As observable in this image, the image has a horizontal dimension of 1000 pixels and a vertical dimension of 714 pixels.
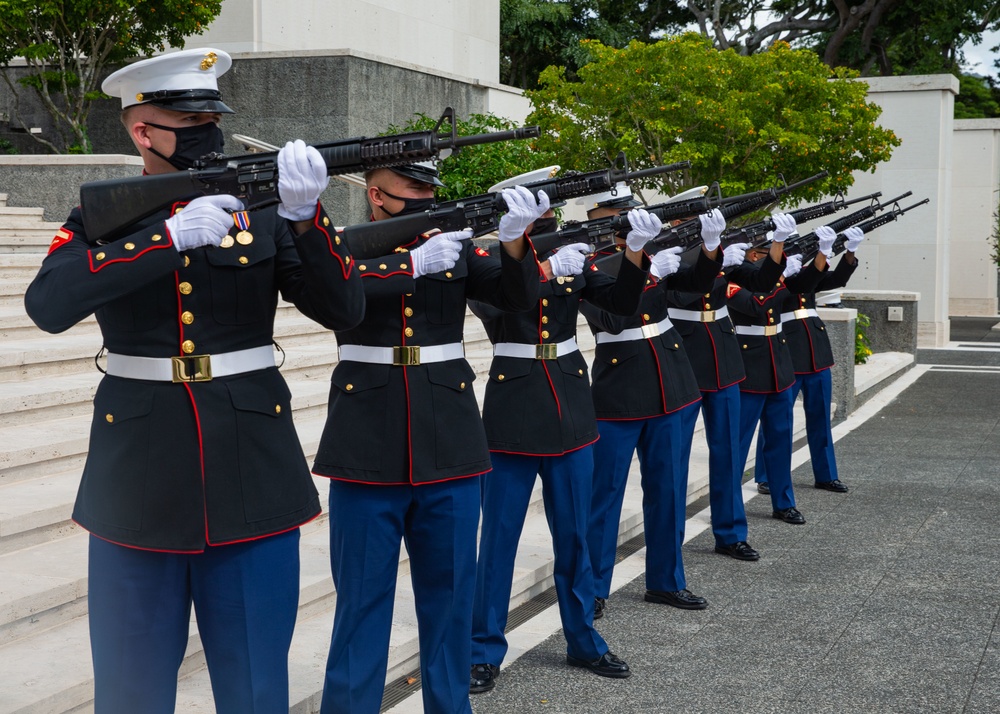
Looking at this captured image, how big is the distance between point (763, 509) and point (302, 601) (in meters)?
4.22

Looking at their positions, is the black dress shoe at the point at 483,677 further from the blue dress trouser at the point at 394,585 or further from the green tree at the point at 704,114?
the green tree at the point at 704,114

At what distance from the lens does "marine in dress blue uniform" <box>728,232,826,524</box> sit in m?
7.60

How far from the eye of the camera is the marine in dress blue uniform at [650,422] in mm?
5422

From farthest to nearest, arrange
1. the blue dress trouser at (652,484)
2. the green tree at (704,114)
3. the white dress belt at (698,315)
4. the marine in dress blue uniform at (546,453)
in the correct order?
the green tree at (704,114) → the white dress belt at (698,315) → the blue dress trouser at (652,484) → the marine in dress blue uniform at (546,453)

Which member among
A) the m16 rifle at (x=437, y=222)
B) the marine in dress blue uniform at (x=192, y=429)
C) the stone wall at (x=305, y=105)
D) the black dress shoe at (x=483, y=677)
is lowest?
the black dress shoe at (x=483, y=677)

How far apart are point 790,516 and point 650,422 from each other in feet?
7.91

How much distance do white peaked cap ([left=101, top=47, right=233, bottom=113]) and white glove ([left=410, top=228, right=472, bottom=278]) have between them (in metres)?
1.00

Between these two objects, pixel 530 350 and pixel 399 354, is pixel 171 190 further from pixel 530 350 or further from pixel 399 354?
pixel 530 350

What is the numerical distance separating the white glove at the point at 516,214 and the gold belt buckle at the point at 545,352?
3.74 feet

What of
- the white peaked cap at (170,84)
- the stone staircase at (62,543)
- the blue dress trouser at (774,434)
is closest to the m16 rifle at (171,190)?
the white peaked cap at (170,84)

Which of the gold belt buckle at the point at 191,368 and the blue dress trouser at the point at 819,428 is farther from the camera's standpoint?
the blue dress trouser at the point at 819,428

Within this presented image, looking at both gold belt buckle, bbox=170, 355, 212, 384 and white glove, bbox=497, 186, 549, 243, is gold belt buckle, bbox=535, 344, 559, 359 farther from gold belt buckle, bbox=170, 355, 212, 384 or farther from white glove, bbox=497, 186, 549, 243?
gold belt buckle, bbox=170, 355, 212, 384

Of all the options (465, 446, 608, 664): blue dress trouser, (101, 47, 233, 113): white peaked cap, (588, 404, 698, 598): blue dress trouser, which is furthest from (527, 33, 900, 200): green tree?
(101, 47, 233, 113): white peaked cap

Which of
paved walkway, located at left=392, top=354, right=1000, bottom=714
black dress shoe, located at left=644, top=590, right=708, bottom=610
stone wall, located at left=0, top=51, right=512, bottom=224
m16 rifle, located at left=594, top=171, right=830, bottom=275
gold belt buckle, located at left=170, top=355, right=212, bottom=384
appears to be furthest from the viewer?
stone wall, located at left=0, top=51, right=512, bottom=224
